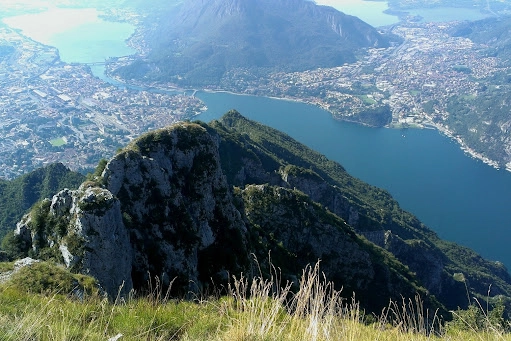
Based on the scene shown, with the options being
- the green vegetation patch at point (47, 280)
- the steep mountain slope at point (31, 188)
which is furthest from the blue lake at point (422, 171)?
the green vegetation patch at point (47, 280)

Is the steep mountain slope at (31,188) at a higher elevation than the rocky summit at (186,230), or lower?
lower

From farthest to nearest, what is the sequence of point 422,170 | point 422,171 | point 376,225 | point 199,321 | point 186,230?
point 422,170, point 422,171, point 376,225, point 186,230, point 199,321

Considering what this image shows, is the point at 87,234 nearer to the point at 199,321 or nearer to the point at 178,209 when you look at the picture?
the point at 178,209

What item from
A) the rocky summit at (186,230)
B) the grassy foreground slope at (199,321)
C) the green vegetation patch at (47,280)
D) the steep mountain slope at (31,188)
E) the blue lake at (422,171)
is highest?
the grassy foreground slope at (199,321)

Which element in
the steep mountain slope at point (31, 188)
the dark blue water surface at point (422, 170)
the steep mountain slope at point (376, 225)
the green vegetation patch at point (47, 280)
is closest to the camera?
the green vegetation patch at point (47, 280)

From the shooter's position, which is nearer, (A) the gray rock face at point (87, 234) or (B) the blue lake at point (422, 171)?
(A) the gray rock face at point (87, 234)

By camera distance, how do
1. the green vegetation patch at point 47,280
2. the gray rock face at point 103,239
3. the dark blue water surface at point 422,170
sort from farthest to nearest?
the dark blue water surface at point 422,170 → the gray rock face at point 103,239 → the green vegetation patch at point 47,280

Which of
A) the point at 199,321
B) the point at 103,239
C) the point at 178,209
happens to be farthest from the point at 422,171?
the point at 199,321

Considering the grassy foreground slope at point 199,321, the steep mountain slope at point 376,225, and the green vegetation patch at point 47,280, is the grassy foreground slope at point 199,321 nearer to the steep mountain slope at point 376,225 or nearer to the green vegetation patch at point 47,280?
the green vegetation patch at point 47,280

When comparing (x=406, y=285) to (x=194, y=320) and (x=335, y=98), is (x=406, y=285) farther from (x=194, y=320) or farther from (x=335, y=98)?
(x=335, y=98)
